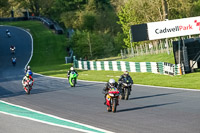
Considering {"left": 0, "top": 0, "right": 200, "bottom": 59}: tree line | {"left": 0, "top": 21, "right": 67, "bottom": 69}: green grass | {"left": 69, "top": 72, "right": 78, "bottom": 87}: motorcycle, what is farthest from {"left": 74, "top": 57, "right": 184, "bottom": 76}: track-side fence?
{"left": 0, "top": 0, "right": 200, "bottom": 59}: tree line

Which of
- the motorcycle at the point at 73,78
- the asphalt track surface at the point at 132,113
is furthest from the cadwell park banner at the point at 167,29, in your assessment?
the asphalt track surface at the point at 132,113

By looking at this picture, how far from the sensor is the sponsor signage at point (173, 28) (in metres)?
35.5

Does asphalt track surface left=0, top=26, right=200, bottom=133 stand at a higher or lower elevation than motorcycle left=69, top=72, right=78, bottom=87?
lower

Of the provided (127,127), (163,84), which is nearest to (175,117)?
(127,127)

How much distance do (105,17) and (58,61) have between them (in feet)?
84.4

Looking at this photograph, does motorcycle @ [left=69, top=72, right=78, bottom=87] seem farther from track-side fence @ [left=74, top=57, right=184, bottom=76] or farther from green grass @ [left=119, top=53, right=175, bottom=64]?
green grass @ [left=119, top=53, right=175, bottom=64]

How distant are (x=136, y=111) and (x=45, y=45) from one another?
196ft

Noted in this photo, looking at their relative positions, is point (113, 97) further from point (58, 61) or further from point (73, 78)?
point (58, 61)

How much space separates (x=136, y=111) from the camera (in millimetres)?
16156

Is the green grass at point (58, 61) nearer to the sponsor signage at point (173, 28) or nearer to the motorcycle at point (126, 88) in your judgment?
the sponsor signage at point (173, 28)

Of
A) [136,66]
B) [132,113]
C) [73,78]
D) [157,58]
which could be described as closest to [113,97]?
[132,113]

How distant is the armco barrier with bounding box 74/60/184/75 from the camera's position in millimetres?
32938

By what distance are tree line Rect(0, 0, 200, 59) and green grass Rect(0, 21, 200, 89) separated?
3.85m

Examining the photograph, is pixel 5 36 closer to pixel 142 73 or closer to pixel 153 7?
pixel 153 7
